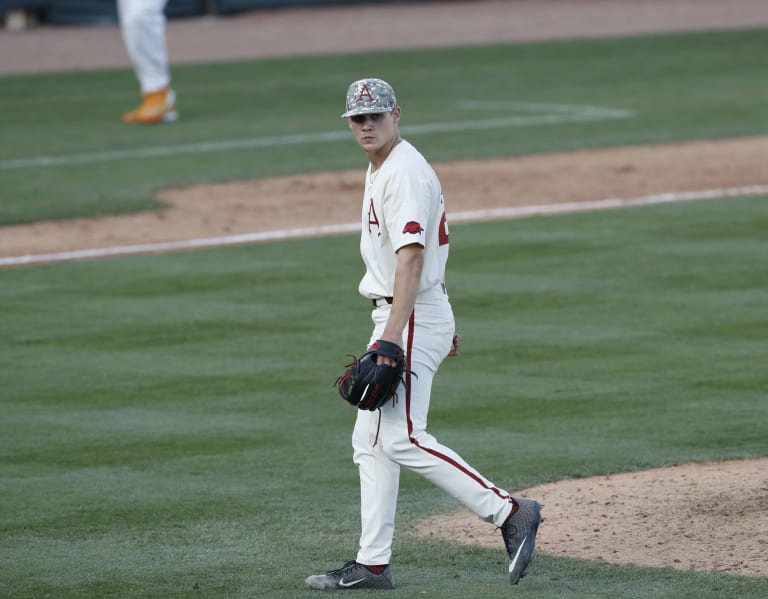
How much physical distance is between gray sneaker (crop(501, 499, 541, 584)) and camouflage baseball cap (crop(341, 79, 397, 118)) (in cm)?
140

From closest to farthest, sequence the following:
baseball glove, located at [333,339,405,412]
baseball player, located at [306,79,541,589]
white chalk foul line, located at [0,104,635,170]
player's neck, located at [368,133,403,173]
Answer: baseball glove, located at [333,339,405,412] → baseball player, located at [306,79,541,589] → player's neck, located at [368,133,403,173] → white chalk foul line, located at [0,104,635,170]

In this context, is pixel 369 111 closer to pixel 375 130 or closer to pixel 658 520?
pixel 375 130

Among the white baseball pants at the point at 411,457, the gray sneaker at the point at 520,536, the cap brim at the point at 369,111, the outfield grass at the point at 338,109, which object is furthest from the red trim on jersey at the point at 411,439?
the outfield grass at the point at 338,109

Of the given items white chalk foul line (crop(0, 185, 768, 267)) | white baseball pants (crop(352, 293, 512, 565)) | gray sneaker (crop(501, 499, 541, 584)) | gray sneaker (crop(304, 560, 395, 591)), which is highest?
white baseball pants (crop(352, 293, 512, 565))

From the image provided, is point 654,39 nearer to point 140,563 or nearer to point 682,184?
point 682,184

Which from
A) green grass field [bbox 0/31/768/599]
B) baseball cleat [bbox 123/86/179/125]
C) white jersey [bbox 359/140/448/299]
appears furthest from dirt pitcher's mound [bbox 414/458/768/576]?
baseball cleat [bbox 123/86/179/125]

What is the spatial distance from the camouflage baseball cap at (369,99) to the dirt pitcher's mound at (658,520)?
1718 mm

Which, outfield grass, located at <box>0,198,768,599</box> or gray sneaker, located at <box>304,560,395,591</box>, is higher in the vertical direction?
gray sneaker, located at <box>304,560,395,591</box>

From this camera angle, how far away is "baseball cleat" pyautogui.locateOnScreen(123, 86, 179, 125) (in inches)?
738

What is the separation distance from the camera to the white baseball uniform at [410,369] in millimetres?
5539

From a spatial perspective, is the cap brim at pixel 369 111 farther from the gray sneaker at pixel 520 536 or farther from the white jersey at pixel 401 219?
the gray sneaker at pixel 520 536

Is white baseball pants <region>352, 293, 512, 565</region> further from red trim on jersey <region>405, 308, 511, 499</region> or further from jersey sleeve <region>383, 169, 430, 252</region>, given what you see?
jersey sleeve <region>383, 169, 430, 252</region>

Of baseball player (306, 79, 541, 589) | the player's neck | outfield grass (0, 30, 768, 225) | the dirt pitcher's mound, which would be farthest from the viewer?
outfield grass (0, 30, 768, 225)

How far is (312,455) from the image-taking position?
7.50 m
